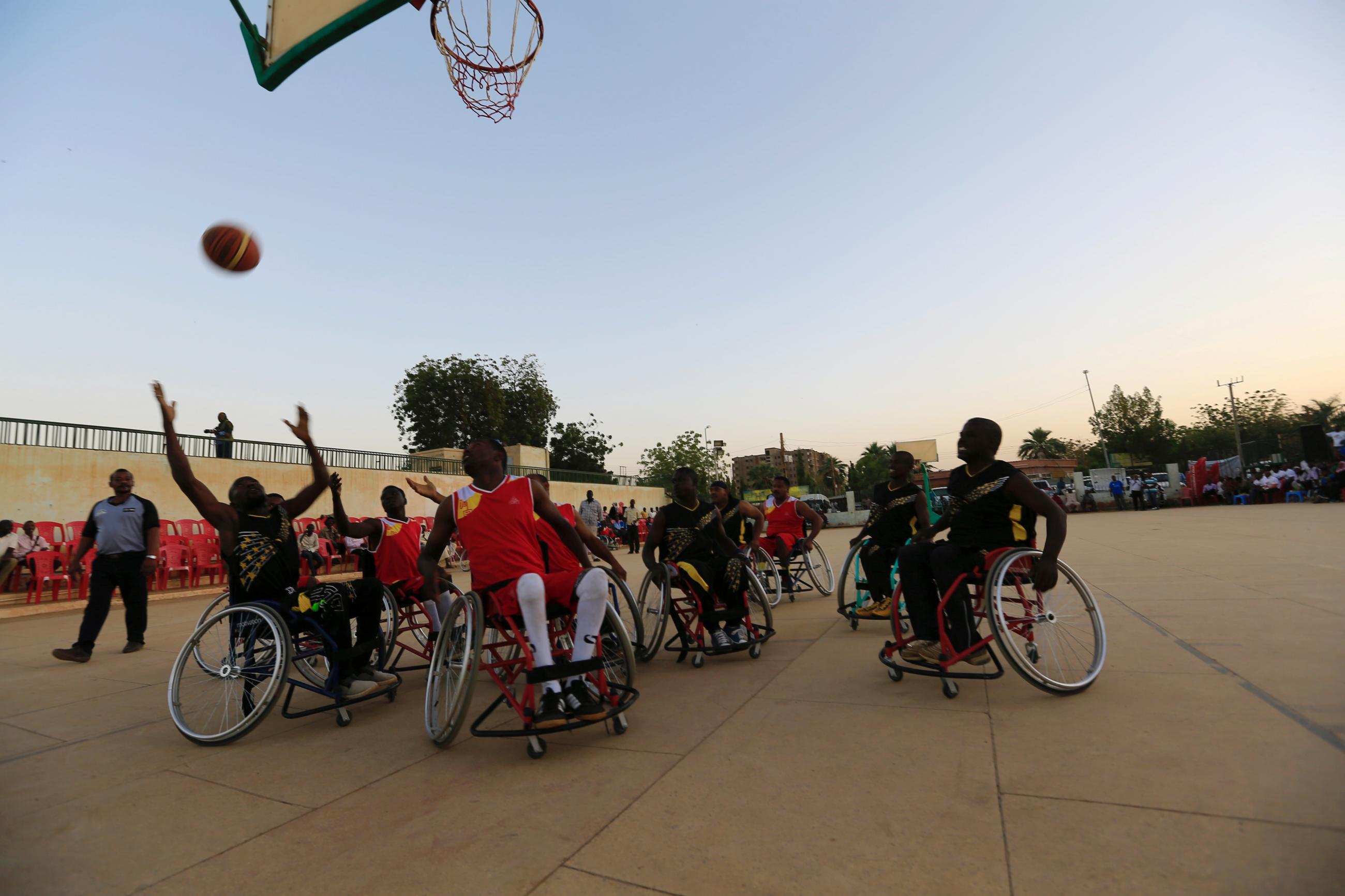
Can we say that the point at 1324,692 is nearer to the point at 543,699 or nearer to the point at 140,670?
the point at 543,699

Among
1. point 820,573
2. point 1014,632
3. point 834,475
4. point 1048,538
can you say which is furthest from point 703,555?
point 834,475

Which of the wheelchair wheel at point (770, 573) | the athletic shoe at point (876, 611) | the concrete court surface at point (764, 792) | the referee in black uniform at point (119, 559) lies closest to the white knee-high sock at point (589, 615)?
the concrete court surface at point (764, 792)

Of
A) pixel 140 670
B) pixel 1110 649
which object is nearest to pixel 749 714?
pixel 1110 649

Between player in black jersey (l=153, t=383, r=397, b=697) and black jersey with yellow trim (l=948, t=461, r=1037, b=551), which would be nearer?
black jersey with yellow trim (l=948, t=461, r=1037, b=551)

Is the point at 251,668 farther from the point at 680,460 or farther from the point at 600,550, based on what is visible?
the point at 680,460

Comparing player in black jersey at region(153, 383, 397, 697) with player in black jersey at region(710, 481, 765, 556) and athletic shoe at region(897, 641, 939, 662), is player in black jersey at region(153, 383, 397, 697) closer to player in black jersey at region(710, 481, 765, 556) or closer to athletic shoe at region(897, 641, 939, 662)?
player in black jersey at region(710, 481, 765, 556)

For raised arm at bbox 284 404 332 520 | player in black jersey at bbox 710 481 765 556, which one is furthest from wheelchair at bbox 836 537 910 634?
raised arm at bbox 284 404 332 520

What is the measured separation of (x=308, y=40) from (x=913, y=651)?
5136mm

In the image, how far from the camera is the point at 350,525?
502cm

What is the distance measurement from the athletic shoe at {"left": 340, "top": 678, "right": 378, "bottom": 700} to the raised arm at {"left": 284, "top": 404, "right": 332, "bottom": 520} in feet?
3.65

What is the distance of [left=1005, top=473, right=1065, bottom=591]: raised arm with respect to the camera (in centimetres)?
339

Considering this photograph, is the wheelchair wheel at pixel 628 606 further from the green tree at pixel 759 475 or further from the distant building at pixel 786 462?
the green tree at pixel 759 475

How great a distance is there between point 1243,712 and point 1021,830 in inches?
65.7

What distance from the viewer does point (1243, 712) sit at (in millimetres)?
2938
